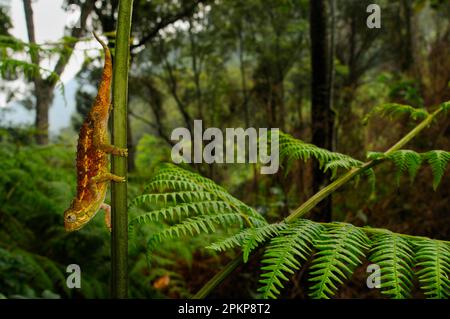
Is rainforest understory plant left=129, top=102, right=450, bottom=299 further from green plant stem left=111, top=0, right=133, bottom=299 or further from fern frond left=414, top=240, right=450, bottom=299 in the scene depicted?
green plant stem left=111, top=0, right=133, bottom=299

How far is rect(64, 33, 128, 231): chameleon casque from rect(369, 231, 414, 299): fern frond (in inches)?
23.2

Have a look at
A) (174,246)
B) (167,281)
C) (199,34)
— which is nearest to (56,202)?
(174,246)

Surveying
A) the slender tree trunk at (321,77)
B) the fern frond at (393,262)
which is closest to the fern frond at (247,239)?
the fern frond at (393,262)

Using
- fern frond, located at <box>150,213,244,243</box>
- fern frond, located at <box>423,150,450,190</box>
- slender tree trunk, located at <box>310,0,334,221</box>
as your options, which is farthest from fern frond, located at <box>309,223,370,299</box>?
slender tree trunk, located at <box>310,0,334,221</box>

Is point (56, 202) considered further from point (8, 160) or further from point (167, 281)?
point (167, 281)

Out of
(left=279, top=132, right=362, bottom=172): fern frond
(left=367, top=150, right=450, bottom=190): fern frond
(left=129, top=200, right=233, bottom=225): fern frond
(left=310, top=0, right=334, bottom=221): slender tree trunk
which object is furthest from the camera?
(left=310, top=0, right=334, bottom=221): slender tree trunk

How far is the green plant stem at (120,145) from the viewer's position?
789 mm

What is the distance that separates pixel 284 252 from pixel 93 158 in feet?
1.57

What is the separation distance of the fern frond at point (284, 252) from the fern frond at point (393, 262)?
13cm

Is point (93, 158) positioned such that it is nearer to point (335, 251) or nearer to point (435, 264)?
point (335, 251)

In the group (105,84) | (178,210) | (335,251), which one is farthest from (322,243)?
(105,84)

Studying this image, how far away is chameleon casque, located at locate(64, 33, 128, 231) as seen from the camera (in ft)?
2.77
